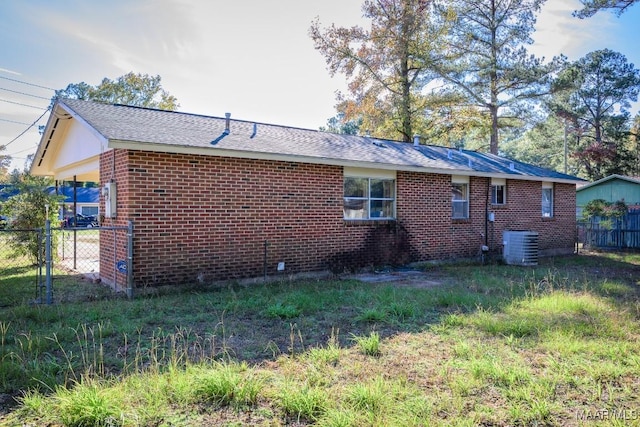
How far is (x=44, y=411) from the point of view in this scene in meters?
3.16

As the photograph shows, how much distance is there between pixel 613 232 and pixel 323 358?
1913 cm

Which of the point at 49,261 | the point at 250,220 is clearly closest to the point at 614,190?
the point at 250,220

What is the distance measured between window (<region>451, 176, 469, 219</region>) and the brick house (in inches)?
1.3

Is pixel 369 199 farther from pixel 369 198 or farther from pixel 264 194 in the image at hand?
pixel 264 194

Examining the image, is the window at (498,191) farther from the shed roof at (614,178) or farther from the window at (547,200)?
the shed roof at (614,178)

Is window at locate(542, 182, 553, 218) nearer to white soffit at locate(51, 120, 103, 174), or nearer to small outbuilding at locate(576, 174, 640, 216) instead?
small outbuilding at locate(576, 174, 640, 216)

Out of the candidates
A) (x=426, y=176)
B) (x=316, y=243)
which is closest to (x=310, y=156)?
(x=316, y=243)

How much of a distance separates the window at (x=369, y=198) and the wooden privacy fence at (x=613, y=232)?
477 inches

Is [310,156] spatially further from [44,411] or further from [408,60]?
[408,60]

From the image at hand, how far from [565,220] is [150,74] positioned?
3477 cm

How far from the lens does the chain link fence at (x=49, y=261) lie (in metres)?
6.91

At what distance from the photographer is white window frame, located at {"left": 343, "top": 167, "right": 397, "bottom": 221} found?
10545 millimetres

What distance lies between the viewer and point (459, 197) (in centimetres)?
1296

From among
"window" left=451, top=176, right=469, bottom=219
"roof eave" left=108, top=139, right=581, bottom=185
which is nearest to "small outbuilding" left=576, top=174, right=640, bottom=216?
"window" left=451, top=176, right=469, bottom=219
